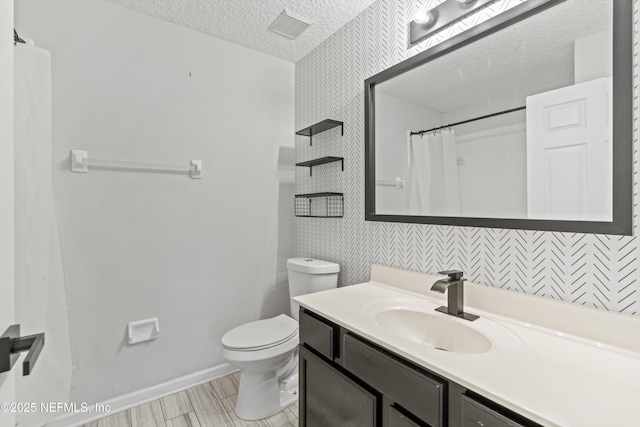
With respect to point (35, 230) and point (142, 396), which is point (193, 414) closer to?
point (142, 396)

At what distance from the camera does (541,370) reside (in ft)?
2.50

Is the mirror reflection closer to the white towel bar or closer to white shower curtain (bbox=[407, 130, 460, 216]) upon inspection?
white shower curtain (bbox=[407, 130, 460, 216])

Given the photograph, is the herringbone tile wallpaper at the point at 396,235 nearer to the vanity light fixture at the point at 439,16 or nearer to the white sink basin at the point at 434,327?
the vanity light fixture at the point at 439,16

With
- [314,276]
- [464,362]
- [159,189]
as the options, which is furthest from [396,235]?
[159,189]

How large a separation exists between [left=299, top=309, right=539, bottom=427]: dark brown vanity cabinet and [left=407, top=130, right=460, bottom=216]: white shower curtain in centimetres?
71

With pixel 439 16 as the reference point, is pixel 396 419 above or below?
below

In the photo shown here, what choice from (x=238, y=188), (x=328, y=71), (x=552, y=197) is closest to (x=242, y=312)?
(x=238, y=188)

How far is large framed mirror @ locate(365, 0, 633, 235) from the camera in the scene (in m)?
0.91

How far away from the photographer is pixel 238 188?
7.08ft

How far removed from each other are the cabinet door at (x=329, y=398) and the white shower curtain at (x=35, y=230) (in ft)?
3.35

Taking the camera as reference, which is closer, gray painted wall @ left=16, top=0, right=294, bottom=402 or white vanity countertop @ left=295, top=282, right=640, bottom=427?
white vanity countertop @ left=295, top=282, right=640, bottom=427

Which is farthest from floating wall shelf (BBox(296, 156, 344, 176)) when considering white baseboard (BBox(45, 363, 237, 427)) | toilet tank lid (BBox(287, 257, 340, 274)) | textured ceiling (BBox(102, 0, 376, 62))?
white baseboard (BBox(45, 363, 237, 427))

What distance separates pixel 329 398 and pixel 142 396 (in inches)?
52.6

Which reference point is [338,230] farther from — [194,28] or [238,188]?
[194,28]
